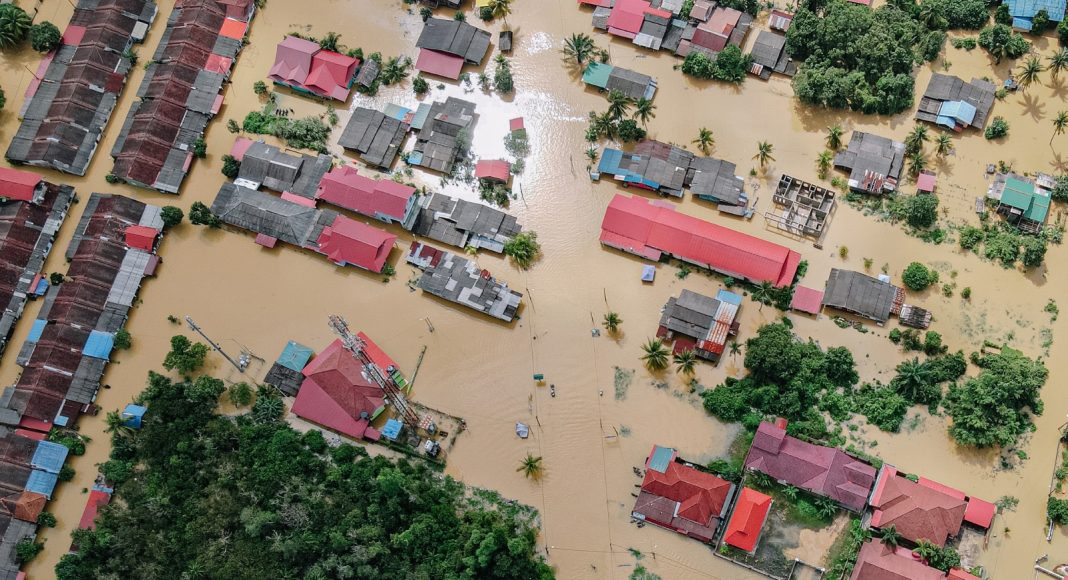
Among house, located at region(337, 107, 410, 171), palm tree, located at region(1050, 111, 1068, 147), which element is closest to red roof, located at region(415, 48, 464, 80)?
house, located at region(337, 107, 410, 171)

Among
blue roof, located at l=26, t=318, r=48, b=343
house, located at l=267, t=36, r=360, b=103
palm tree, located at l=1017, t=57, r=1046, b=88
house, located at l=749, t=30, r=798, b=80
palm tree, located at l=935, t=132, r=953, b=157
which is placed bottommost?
blue roof, located at l=26, t=318, r=48, b=343

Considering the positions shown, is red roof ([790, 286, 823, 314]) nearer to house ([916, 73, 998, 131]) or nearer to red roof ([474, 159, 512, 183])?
house ([916, 73, 998, 131])

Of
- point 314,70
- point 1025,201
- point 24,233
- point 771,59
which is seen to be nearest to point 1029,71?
point 1025,201

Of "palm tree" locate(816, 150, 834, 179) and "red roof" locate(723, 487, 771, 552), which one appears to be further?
"palm tree" locate(816, 150, 834, 179)

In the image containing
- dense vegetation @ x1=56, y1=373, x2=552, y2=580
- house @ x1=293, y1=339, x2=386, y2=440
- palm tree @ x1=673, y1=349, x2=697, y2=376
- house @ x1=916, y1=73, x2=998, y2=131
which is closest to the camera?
dense vegetation @ x1=56, y1=373, x2=552, y2=580

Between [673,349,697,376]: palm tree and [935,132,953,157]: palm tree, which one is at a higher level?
[935,132,953,157]: palm tree

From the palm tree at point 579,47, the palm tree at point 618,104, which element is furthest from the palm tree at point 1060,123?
the palm tree at point 579,47

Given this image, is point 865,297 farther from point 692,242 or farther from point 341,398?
point 341,398
